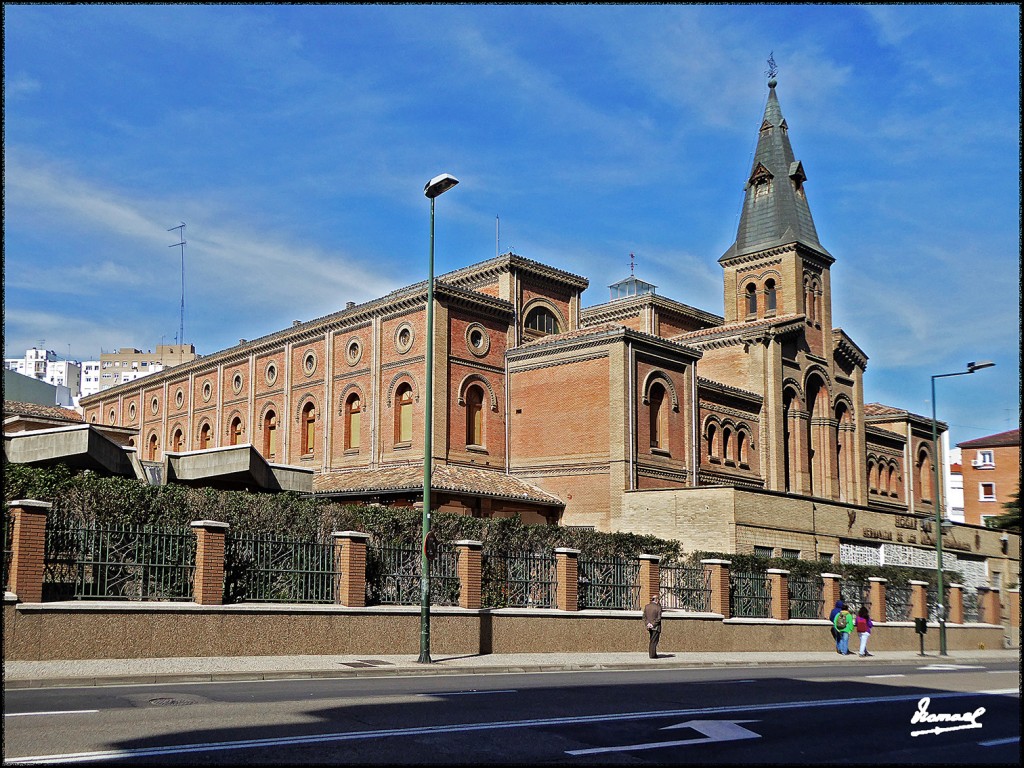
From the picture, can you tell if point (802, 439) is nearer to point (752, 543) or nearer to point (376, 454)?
point (752, 543)

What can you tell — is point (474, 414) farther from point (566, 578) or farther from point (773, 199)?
point (773, 199)

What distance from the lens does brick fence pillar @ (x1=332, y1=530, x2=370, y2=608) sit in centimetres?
2084

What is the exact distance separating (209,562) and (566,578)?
9.28m

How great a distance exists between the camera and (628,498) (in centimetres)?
3734

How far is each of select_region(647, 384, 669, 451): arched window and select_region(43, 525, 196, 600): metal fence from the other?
24277mm

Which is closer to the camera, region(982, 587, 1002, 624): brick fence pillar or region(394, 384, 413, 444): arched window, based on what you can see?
region(394, 384, 413, 444): arched window

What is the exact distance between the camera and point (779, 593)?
1193 inches

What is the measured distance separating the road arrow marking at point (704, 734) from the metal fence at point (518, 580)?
12732mm

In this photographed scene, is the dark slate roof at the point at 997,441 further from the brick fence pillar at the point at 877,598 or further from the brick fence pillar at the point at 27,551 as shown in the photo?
the brick fence pillar at the point at 27,551

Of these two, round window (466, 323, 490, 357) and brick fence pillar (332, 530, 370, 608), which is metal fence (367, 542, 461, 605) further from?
round window (466, 323, 490, 357)

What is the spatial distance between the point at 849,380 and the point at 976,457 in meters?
38.5

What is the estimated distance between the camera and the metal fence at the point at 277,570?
19.8 metres

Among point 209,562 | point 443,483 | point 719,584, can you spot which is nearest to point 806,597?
point 719,584

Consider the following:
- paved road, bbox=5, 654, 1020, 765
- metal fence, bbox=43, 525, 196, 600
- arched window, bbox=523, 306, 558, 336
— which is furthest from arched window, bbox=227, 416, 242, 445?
paved road, bbox=5, 654, 1020, 765
